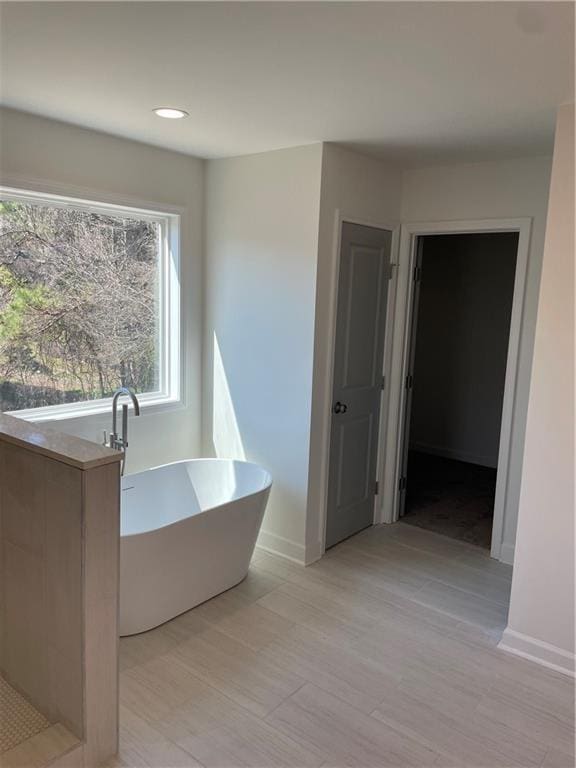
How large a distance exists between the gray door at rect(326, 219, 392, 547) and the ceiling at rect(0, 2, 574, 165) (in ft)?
2.45

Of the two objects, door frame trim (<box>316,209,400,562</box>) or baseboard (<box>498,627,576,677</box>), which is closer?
baseboard (<box>498,627,576,677</box>)

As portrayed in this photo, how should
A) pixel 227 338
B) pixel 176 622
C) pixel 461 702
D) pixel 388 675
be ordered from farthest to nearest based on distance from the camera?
1. pixel 227 338
2. pixel 176 622
3. pixel 388 675
4. pixel 461 702

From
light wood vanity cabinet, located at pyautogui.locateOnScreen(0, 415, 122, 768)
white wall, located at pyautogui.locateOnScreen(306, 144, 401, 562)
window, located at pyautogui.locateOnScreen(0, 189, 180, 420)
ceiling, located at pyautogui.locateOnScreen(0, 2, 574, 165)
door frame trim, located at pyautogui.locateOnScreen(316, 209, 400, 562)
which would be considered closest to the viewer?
ceiling, located at pyautogui.locateOnScreen(0, 2, 574, 165)

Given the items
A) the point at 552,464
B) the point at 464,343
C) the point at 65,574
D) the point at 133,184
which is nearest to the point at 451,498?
the point at 464,343

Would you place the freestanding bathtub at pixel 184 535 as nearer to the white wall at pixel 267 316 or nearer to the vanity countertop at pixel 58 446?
the white wall at pixel 267 316

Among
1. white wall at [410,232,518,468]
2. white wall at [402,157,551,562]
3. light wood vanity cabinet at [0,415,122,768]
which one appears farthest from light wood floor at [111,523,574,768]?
white wall at [410,232,518,468]

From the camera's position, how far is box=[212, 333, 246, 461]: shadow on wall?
385 cm

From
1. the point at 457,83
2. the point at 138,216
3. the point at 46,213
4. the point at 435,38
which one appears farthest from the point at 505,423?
the point at 46,213

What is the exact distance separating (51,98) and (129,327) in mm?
1443

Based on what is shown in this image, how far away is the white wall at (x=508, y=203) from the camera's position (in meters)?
3.37

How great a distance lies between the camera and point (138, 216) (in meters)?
3.61

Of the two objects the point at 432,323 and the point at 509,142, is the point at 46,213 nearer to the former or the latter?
the point at 509,142

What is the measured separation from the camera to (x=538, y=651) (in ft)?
8.73

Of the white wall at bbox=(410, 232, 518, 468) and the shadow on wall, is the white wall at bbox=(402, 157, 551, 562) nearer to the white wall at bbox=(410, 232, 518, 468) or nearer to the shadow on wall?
the shadow on wall
